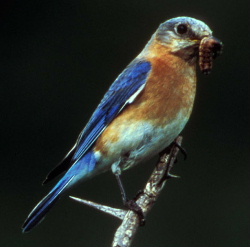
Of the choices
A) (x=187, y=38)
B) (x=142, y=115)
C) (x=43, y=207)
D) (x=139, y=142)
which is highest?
(x=187, y=38)

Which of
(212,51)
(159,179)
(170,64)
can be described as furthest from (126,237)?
(170,64)

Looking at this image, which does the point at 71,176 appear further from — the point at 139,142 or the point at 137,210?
the point at 137,210

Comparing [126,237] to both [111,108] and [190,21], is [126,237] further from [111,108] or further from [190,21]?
[190,21]

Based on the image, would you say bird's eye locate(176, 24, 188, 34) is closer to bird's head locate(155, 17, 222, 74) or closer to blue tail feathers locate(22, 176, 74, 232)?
bird's head locate(155, 17, 222, 74)

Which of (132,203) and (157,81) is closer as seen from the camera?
(132,203)

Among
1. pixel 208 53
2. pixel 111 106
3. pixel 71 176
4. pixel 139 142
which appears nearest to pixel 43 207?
pixel 71 176

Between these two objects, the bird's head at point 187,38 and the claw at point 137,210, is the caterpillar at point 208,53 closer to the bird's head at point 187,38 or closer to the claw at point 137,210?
the bird's head at point 187,38

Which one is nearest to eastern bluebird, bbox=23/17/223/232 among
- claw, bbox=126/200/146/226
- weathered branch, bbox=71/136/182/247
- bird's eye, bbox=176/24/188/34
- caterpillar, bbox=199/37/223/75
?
bird's eye, bbox=176/24/188/34

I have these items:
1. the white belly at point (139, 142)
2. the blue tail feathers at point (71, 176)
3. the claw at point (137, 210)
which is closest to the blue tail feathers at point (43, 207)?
the blue tail feathers at point (71, 176)
